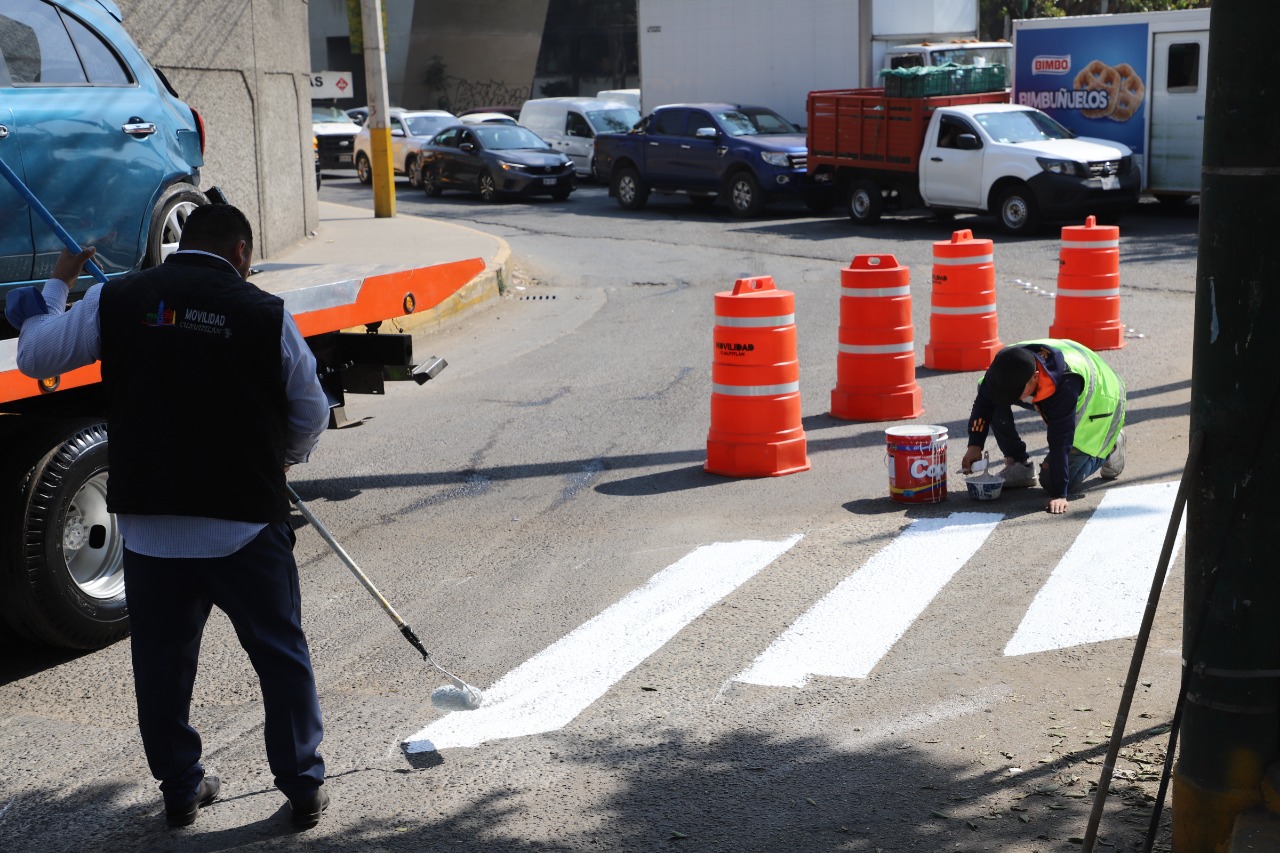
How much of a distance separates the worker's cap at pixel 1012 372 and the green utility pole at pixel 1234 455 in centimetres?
343

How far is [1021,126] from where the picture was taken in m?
20.6

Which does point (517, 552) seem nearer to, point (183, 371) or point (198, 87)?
point (183, 371)

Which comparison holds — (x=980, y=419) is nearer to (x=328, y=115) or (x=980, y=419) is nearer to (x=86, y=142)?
(x=86, y=142)

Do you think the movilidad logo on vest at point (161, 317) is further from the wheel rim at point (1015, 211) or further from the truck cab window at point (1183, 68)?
the truck cab window at point (1183, 68)

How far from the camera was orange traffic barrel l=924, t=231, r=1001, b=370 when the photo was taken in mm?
11229

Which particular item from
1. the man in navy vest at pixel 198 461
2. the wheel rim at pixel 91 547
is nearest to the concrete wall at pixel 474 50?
the wheel rim at pixel 91 547

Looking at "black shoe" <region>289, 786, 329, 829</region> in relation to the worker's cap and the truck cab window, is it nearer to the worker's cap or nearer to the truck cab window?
the worker's cap

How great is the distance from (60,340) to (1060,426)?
506 cm

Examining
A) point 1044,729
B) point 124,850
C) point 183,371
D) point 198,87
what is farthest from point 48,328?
point 198,87

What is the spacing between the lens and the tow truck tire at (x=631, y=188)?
993 inches

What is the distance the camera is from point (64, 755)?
16.1 feet

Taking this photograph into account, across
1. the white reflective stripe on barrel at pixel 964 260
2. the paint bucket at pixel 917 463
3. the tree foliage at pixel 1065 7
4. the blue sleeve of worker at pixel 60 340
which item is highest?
the tree foliage at pixel 1065 7

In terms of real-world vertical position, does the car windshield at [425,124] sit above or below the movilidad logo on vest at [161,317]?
above

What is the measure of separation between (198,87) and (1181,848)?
12911mm
